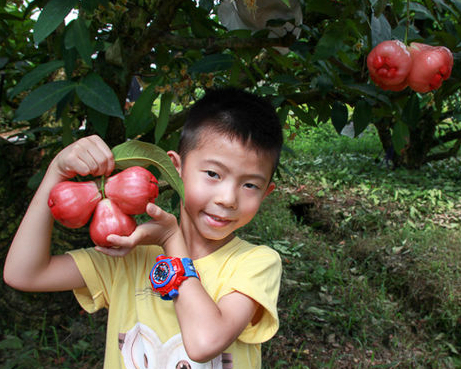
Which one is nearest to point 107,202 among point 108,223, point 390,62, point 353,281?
point 108,223

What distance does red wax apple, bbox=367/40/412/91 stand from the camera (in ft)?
3.79

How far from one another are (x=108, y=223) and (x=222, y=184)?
28 centimetres

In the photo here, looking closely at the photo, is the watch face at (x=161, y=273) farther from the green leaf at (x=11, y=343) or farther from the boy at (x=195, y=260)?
the green leaf at (x=11, y=343)

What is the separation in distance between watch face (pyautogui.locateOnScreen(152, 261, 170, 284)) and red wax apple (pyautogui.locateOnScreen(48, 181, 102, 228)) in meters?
0.18

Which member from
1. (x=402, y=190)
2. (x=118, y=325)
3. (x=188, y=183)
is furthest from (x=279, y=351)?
(x=402, y=190)

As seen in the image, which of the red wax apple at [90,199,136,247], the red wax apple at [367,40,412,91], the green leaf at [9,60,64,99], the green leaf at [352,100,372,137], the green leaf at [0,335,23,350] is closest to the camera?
the red wax apple at [90,199,136,247]

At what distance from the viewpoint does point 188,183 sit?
3.35ft

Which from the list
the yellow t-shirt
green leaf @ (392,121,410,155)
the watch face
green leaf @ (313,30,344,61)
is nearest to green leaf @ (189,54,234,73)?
green leaf @ (313,30,344,61)

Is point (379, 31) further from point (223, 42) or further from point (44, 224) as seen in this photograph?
point (44, 224)

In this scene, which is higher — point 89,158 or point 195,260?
point 89,158

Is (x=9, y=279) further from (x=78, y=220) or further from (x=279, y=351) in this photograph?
(x=279, y=351)

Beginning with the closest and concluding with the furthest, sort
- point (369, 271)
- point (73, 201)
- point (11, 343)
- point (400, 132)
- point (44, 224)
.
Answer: point (73, 201)
point (44, 224)
point (400, 132)
point (11, 343)
point (369, 271)

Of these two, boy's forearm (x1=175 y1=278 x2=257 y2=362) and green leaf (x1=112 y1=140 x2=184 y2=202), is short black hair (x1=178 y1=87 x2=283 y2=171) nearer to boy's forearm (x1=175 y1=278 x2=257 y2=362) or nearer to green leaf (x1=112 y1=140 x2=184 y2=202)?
green leaf (x1=112 y1=140 x2=184 y2=202)

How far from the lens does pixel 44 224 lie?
0.91 metres
